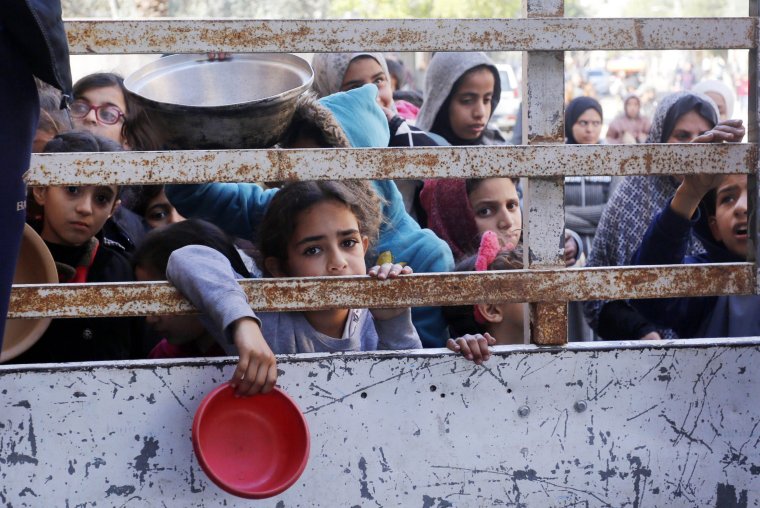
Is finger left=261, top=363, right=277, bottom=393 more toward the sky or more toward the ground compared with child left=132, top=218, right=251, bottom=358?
more toward the ground

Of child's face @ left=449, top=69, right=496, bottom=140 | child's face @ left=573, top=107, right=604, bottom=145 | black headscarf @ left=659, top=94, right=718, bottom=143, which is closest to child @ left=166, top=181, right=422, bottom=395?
child's face @ left=449, top=69, right=496, bottom=140

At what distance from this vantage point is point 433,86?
16.2 ft

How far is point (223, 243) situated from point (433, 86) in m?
2.16

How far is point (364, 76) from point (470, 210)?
1034 millimetres

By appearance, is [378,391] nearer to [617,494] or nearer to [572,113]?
[617,494]

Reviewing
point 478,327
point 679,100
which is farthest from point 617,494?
point 679,100

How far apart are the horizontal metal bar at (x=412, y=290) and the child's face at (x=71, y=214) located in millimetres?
969

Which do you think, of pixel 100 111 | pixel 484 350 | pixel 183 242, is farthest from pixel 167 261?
pixel 100 111

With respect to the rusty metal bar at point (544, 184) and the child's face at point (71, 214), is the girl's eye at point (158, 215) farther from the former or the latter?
the rusty metal bar at point (544, 184)

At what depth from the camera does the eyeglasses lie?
4215 millimetres

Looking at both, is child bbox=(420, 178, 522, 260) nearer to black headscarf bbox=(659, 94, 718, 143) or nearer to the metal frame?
black headscarf bbox=(659, 94, 718, 143)

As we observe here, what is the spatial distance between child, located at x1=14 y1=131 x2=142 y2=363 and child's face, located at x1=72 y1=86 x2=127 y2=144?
2.66ft

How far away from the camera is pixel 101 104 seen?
167 inches

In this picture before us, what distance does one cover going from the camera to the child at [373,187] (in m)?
3.13
